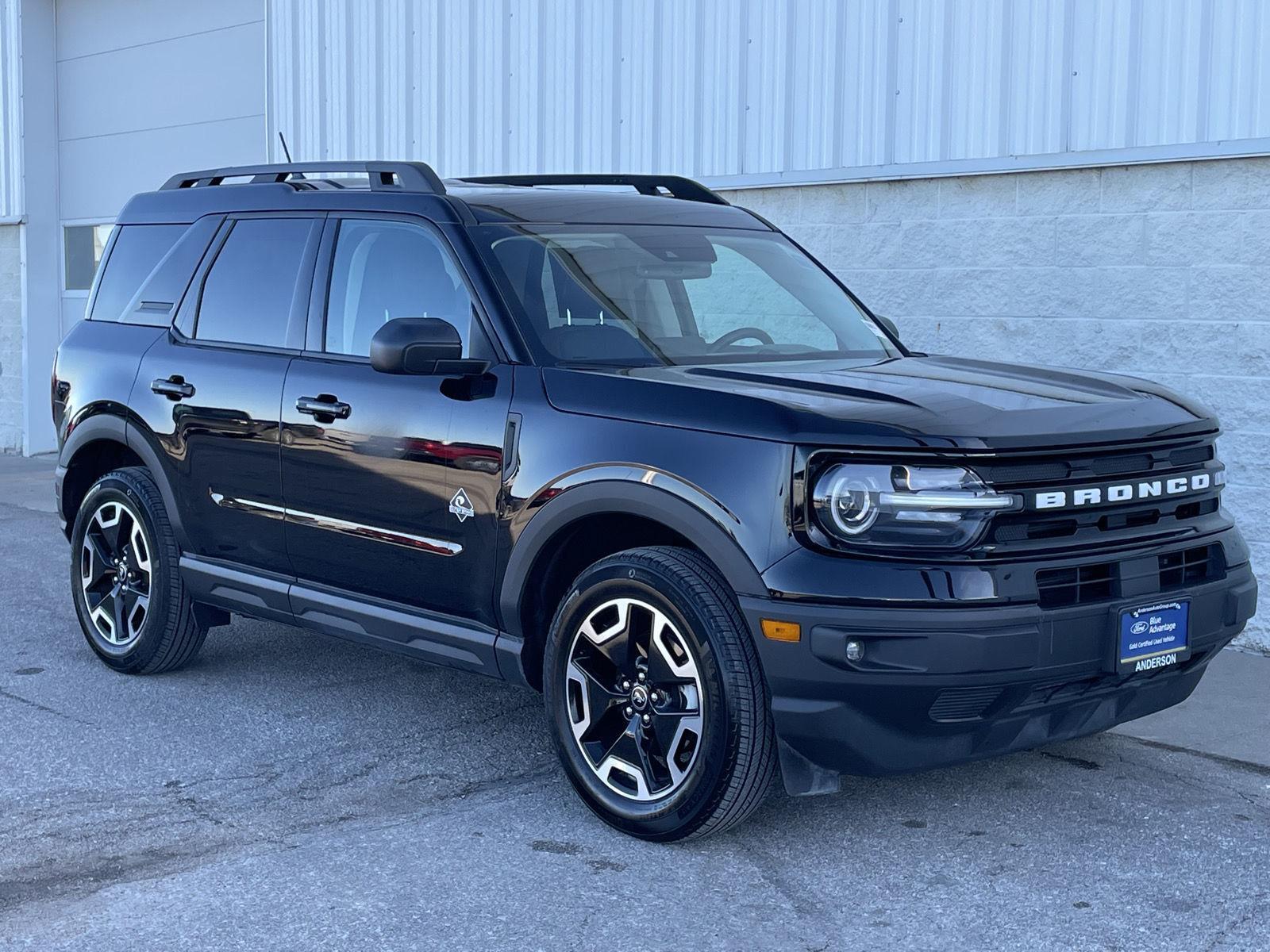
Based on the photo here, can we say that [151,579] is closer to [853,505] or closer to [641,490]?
[641,490]

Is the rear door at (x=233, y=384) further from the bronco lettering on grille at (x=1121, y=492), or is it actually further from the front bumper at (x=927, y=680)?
the bronco lettering on grille at (x=1121, y=492)

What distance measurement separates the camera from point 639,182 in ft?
20.6

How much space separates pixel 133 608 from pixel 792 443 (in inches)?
132

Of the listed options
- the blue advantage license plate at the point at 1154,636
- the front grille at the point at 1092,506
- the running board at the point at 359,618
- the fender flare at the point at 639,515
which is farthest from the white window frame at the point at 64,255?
the blue advantage license plate at the point at 1154,636

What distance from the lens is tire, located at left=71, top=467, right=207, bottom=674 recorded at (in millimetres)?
6109

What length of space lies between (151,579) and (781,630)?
3.13 m

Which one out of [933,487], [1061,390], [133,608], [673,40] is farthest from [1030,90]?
[133,608]

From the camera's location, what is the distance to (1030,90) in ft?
25.1

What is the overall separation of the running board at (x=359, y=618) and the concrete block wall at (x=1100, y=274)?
12.4 ft

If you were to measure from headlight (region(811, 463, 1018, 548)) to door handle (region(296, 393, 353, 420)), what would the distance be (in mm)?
1872

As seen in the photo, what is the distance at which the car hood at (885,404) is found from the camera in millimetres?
4035

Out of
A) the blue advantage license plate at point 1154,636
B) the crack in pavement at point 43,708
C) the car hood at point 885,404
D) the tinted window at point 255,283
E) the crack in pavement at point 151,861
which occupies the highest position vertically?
the tinted window at point 255,283

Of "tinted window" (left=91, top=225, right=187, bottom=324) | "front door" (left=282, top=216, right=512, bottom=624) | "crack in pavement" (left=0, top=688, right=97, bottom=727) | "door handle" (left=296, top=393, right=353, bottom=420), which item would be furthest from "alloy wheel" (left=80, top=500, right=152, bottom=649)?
"door handle" (left=296, top=393, right=353, bottom=420)

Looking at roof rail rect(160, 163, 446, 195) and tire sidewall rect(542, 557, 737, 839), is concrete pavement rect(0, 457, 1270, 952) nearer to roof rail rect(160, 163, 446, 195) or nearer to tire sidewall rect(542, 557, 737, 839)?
tire sidewall rect(542, 557, 737, 839)
